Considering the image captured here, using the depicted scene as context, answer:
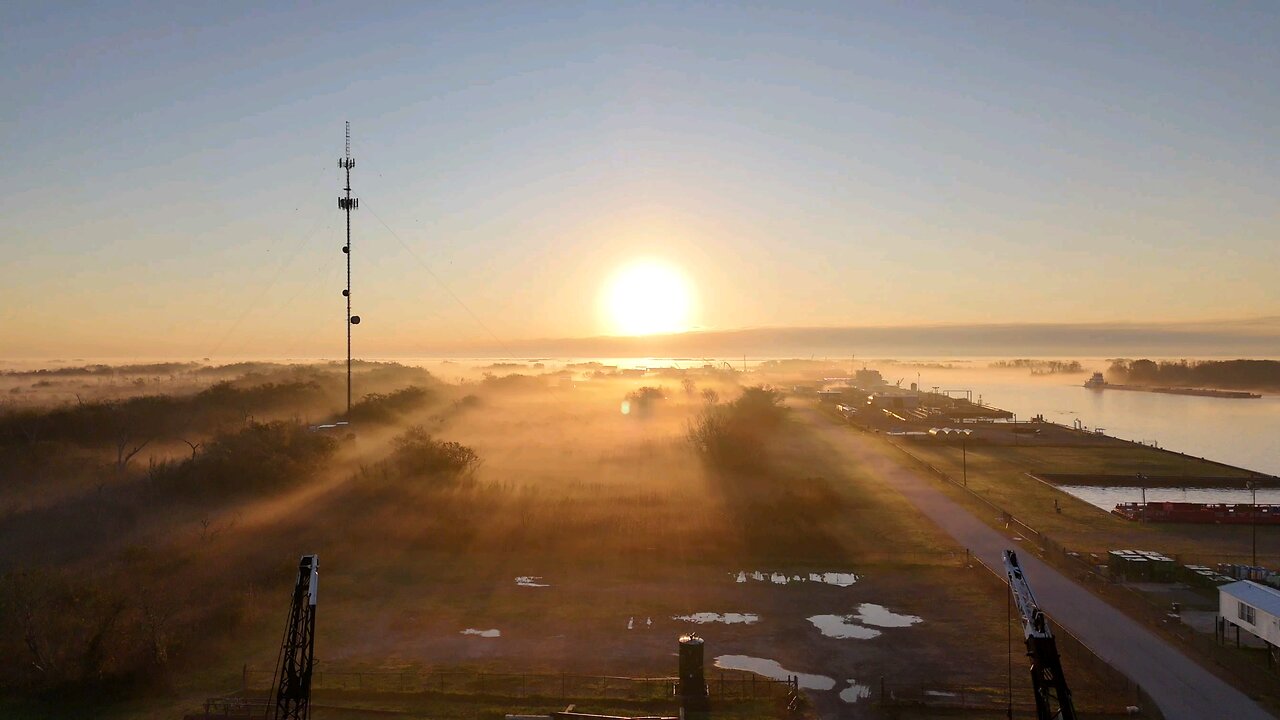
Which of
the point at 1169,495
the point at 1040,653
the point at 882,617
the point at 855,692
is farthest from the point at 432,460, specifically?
the point at 1169,495

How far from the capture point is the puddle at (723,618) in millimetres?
26609

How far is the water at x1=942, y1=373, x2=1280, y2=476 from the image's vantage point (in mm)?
83062

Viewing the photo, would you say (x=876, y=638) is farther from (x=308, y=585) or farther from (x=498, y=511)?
(x=498, y=511)

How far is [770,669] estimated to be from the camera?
22641 millimetres

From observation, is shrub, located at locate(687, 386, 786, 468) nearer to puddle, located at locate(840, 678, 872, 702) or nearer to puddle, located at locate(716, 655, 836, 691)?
puddle, located at locate(716, 655, 836, 691)

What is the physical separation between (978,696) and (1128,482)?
159 feet

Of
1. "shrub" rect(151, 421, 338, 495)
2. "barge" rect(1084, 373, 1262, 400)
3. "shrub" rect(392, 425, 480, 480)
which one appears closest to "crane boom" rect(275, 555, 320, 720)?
"shrub" rect(392, 425, 480, 480)

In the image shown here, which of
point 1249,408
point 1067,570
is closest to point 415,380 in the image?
point 1067,570

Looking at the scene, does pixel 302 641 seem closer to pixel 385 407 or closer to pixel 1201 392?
pixel 385 407

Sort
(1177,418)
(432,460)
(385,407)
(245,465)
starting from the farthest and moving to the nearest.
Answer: (1177,418) → (385,407) → (432,460) → (245,465)

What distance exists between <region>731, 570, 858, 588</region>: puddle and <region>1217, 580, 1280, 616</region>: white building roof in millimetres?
12144

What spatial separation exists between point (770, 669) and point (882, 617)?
6168 mm

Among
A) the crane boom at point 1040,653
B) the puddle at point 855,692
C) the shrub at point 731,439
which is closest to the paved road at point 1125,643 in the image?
the puddle at point 855,692

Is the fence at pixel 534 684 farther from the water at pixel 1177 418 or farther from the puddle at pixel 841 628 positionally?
the water at pixel 1177 418
